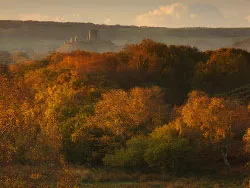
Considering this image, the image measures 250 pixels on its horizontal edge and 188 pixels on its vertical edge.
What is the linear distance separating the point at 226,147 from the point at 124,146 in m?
14.8

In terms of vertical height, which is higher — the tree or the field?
the tree

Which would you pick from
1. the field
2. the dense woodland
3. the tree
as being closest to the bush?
the dense woodland

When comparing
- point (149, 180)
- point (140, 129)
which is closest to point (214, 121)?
point (149, 180)

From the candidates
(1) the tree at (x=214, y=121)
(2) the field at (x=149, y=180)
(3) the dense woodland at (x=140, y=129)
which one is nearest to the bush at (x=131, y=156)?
(3) the dense woodland at (x=140, y=129)

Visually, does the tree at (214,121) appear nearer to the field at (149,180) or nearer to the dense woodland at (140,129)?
the dense woodland at (140,129)

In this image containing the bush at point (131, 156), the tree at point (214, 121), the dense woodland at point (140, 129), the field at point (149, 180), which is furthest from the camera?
the bush at point (131, 156)

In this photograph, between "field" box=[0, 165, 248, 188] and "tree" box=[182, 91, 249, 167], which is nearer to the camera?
"field" box=[0, 165, 248, 188]

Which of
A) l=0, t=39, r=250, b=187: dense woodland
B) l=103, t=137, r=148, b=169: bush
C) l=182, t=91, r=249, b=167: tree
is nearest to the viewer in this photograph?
l=182, t=91, r=249, b=167: tree

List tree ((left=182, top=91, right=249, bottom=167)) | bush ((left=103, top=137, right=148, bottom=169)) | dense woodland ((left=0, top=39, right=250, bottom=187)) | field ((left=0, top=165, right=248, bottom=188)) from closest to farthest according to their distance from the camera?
field ((left=0, top=165, right=248, bottom=188)) < tree ((left=182, top=91, right=249, bottom=167)) < dense woodland ((left=0, top=39, right=250, bottom=187)) < bush ((left=103, top=137, right=148, bottom=169))

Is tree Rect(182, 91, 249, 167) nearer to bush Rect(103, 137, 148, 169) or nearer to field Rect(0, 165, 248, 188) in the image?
field Rect(0, 165, 248, 188)

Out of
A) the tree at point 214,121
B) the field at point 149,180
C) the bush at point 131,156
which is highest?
the tree at point 214,121

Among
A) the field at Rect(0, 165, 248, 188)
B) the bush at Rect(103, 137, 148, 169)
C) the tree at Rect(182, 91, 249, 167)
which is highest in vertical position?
the tree at Rect(182, 91, 249, 167)

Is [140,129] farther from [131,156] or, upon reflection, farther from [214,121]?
[214,121]

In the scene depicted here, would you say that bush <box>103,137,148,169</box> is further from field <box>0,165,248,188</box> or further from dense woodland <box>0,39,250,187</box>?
field <box>0,165,248,188</box>
